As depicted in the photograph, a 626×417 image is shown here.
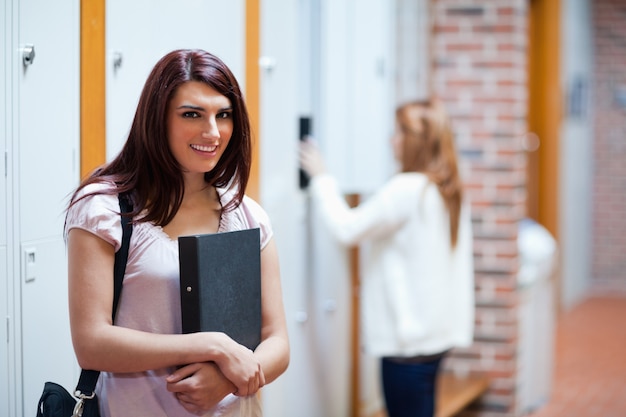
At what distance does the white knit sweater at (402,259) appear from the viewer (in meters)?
3.76

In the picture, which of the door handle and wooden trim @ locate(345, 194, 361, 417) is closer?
the door handle

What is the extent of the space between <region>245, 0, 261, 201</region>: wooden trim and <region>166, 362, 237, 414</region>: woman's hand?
1305 mm

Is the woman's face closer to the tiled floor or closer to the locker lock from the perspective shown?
the locker lock

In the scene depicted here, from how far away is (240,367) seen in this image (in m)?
1.76

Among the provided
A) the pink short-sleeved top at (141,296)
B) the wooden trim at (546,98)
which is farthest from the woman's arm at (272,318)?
the wooden trim at (546,98)

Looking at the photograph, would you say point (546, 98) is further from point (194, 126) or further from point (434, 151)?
point (194, 126)

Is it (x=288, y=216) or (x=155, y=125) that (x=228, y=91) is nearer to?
(x=155, y=125)

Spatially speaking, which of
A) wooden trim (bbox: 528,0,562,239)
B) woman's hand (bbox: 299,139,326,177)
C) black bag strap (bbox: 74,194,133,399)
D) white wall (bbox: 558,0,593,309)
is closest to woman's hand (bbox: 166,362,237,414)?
black bag strap (bbox: 74,194,133,399)

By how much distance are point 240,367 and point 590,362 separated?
5664mm

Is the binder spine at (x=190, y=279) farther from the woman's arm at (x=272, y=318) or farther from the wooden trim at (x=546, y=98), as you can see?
the wooden trim at (x=546, y=98)

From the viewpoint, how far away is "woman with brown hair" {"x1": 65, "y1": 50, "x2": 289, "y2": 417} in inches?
65.9

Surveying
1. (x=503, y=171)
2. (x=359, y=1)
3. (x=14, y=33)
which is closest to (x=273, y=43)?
(x=359, y=1)

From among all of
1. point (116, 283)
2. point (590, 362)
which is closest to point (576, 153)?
point (590, 362)

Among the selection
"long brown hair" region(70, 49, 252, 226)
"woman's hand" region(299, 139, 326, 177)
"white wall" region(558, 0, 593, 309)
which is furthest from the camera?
"white wall" region(558, 0, 593, 309)
